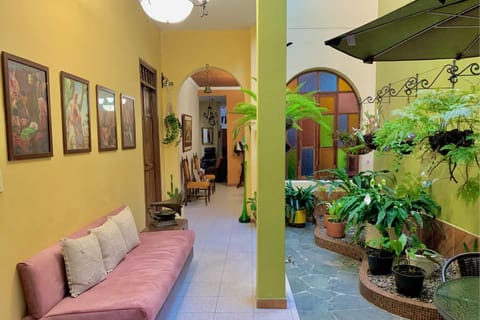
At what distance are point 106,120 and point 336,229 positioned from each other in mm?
3277

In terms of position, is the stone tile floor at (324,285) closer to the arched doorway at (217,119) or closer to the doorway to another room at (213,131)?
the arched doorway at (217,119)

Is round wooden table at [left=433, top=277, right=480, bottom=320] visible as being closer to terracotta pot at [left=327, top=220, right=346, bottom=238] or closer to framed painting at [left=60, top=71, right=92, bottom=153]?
terracotta pot at [left=327, top=220, right=346, bottom=238]

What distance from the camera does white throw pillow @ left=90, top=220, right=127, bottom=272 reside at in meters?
2.54

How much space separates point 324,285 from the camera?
3.27 m

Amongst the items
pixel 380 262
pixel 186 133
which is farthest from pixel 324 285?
pixel 186 133

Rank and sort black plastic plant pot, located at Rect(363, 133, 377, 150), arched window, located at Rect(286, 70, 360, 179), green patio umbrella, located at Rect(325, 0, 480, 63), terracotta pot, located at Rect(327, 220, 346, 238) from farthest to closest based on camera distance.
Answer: arched window, located at Rect(286, 70, 360, 179) < terracotta pot, located at Rect(327, 220, 346, 238) < black plastic plant pot, located at Rect(363, 133, 377, 150) < green patio umbrella, located at Rect(325, 0, 480, 63)

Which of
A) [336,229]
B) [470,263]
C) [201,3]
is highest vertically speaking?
[201,3]

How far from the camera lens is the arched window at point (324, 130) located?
228 inches

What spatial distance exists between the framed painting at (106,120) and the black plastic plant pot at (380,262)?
2.99 meters

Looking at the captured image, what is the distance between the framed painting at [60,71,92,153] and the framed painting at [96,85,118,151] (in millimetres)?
229

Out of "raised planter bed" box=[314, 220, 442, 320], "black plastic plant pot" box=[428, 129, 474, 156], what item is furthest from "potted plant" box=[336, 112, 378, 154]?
"raised planter bed" box=[314, 220, 442, 320]

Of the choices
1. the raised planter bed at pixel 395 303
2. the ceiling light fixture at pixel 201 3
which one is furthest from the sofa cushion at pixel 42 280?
the ceiling light fixture at pixel 201 3

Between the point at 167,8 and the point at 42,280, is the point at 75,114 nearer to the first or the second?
the point at 167,8

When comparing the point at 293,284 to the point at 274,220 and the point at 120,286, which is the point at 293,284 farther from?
A: the point at 120,286
